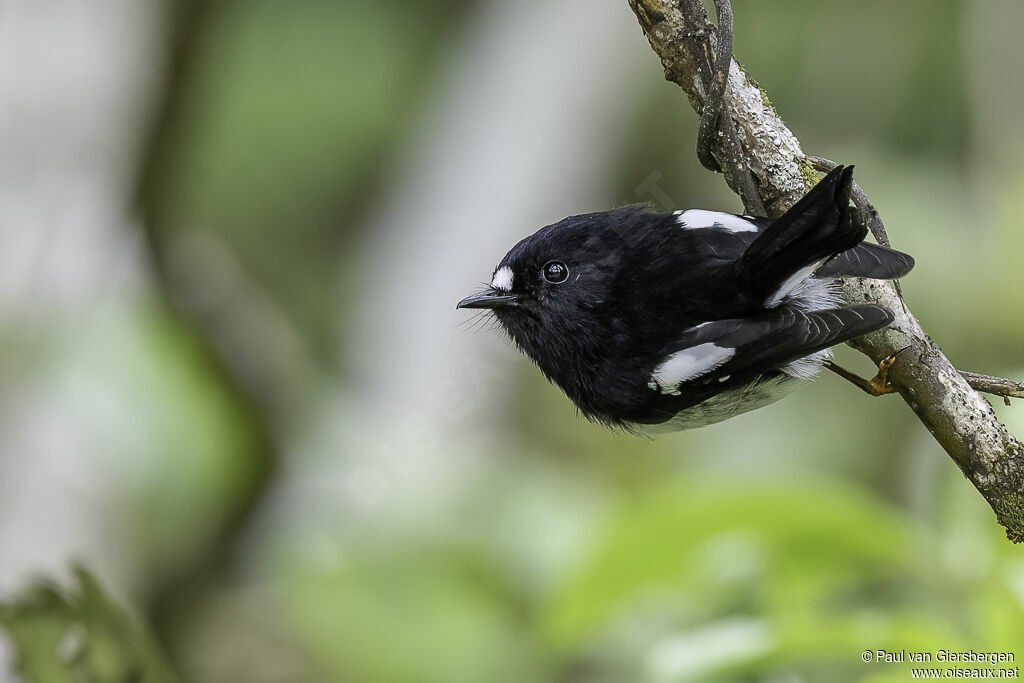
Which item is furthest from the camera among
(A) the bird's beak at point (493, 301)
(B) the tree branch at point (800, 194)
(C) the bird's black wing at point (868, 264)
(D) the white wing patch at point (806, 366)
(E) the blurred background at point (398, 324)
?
(E) the blurred background at point (398, 324)

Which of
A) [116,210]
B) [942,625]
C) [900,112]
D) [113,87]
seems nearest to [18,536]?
[116,210]

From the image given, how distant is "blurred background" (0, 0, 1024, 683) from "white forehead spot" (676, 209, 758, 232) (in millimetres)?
1252

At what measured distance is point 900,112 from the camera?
12.8 ft

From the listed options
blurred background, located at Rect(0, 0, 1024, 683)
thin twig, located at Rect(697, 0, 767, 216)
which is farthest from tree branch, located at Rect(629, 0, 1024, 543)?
blurred background, located at Rect(0, 0, 1024, 683)

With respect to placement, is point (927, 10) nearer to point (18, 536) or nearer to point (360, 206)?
point (360, 206)

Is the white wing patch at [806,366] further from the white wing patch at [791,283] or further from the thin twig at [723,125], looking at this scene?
the thin twig at [723,125]

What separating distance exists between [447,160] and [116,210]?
1.39 metres

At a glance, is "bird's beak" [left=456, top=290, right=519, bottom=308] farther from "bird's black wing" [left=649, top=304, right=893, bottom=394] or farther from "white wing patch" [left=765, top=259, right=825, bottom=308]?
"white wing patch" [left=765, top=259, right=825, bottom=308]

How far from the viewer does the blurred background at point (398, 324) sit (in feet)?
10.4

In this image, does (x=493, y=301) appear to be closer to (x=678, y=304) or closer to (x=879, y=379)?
(x=678, y=304)

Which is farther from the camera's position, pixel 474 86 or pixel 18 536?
pixel 474 86

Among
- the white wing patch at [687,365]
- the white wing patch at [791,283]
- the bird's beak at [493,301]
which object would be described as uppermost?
the white wing patch at [791,283]

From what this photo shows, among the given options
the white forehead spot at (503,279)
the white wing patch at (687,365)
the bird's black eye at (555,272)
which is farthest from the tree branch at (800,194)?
the white forehead spot at (503,279)

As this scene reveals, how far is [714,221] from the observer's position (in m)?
1.79
